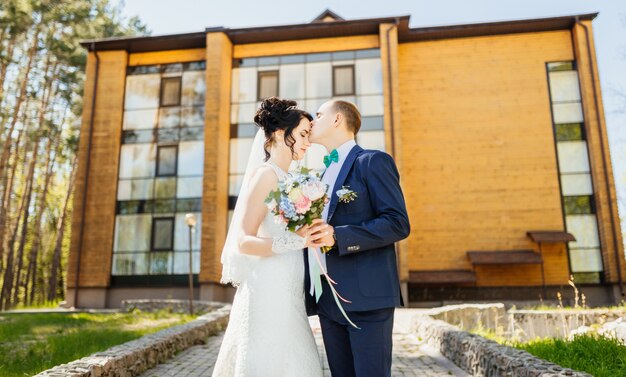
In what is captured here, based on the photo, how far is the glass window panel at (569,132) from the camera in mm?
22844

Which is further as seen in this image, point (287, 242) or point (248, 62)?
point (248, 62)

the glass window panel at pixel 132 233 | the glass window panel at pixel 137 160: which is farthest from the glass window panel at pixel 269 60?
the glass window panel at pixel 132 233

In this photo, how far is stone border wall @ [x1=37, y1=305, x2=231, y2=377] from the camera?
4980 mm

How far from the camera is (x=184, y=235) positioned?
2245cm

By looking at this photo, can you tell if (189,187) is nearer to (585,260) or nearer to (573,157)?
(573,157)

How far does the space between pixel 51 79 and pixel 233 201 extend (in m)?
14.3

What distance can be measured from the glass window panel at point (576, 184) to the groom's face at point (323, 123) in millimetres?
21429

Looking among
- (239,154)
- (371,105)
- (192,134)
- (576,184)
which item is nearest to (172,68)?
(192,134)

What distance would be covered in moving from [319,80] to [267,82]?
2295mm

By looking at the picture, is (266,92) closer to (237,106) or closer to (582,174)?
(237,106)

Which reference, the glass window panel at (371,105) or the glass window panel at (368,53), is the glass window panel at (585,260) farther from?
the glass window panel at (368,53)

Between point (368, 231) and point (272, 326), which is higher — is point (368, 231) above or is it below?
above

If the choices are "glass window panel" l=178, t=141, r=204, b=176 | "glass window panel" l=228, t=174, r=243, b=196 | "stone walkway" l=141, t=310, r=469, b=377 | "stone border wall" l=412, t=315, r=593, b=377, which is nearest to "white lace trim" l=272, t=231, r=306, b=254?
"stone border wall" l=412, t=315, r=593, b=377

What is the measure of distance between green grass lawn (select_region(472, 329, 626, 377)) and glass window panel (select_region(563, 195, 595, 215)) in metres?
17.0
